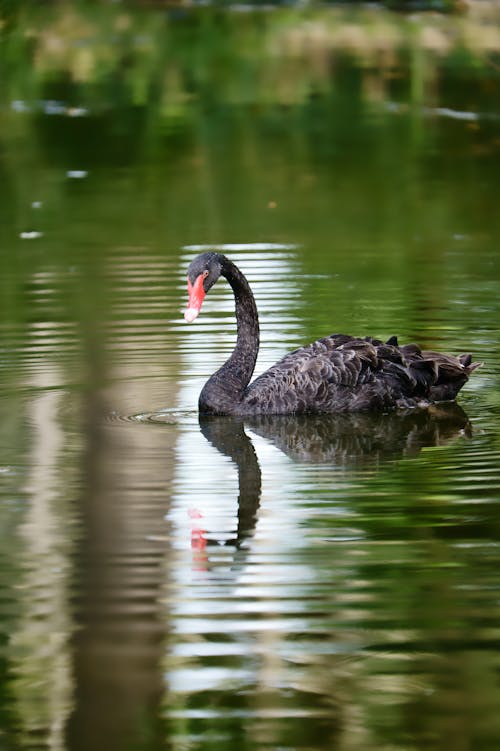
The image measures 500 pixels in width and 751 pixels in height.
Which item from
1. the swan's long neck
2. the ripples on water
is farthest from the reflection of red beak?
the ripples on water

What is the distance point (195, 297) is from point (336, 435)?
75cm

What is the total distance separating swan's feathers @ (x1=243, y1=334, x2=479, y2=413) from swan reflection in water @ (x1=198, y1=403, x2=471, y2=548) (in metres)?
0.06

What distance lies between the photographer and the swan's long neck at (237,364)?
673 centimetres

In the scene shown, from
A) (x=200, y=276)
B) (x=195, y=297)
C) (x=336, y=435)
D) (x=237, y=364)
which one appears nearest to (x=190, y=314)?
(x=195, y=297)

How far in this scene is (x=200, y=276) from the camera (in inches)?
261

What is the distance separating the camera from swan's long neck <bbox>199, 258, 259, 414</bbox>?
6.73 m

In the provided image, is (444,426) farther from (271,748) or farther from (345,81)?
(345,81)

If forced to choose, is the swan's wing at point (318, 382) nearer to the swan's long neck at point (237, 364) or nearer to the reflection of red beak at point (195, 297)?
the swan's long neck at point (237, 364)

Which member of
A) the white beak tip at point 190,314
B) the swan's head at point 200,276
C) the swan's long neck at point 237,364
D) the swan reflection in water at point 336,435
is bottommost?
the swan reflection in water at point 336,435

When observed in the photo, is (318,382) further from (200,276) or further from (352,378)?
(200,276)

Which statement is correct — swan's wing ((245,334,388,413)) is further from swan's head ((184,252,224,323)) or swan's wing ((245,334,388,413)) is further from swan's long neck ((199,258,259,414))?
swan's head ((184,252,224,323))

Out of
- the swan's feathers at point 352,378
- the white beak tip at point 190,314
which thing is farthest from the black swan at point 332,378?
the white beak tip at point 190,314

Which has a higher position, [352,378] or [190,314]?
[190,314]

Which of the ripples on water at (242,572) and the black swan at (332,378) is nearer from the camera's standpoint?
the ripples on water at (242,572)
